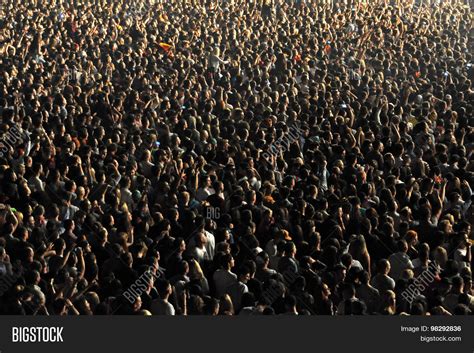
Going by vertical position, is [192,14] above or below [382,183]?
above

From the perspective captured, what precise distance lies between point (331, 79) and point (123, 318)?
48.1 feet

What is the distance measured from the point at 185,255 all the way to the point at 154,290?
137cm

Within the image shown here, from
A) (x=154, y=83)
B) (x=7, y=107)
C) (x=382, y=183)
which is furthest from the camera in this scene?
(x=154, y=83)

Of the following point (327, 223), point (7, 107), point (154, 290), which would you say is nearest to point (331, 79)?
point (7, 107)

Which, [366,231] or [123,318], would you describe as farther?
[366,231]

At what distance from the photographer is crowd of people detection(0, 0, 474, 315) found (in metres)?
13.4

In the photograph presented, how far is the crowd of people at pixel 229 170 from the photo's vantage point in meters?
13.4

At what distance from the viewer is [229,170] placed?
17.7m

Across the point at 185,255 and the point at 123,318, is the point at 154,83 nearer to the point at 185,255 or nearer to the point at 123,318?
the point at 185,255

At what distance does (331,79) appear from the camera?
25719 millimetres

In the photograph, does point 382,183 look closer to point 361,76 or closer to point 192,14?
point 361,76

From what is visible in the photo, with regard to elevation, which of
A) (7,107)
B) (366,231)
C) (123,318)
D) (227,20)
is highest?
(227,20)

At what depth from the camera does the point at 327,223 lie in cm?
1559

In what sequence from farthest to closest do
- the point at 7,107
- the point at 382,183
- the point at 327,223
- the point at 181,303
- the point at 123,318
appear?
the point at 7,107 → the point at 382,183 → the point at 327,223 → the point at 181,303 → the point at 123,318
